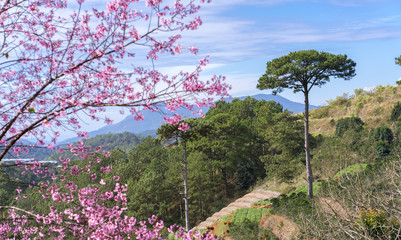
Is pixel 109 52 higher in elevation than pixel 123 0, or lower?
lower

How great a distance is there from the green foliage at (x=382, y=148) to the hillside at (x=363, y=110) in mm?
9282

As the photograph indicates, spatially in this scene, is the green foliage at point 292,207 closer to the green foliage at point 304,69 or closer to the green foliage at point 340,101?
the green foliage at point 304,69

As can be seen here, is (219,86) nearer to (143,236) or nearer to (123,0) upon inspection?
(123,0)

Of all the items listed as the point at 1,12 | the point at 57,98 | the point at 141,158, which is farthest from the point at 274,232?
the point at 141,158

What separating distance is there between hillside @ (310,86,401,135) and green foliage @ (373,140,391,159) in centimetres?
928

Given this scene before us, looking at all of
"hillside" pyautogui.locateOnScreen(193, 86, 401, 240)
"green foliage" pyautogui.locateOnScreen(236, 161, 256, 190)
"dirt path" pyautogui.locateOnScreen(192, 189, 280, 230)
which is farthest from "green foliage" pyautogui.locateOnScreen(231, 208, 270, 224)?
"green foliage" pyautogui.locateOnScreen(236, 161, 256, 190)

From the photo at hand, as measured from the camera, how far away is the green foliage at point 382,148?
61.8ft

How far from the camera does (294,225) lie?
34.8 feet

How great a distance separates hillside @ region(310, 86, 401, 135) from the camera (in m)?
30.6

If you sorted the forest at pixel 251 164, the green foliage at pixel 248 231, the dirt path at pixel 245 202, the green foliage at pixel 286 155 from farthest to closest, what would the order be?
the dirt path at pixel 245 202, the green foliage at pixel 286 155, the forest at pixel 251 164, the green foliage at pixel 248 231

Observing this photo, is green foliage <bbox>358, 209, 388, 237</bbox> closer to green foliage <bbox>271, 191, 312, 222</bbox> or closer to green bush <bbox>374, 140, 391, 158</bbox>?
green foliage <bbox>271, 191, 312, 222</bbox>

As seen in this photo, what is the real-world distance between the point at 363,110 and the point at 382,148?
17398mm

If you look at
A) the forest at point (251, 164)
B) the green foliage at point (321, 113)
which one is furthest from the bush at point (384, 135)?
the green foliage at point (321, 113)

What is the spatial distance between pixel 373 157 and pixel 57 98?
69.1ft
